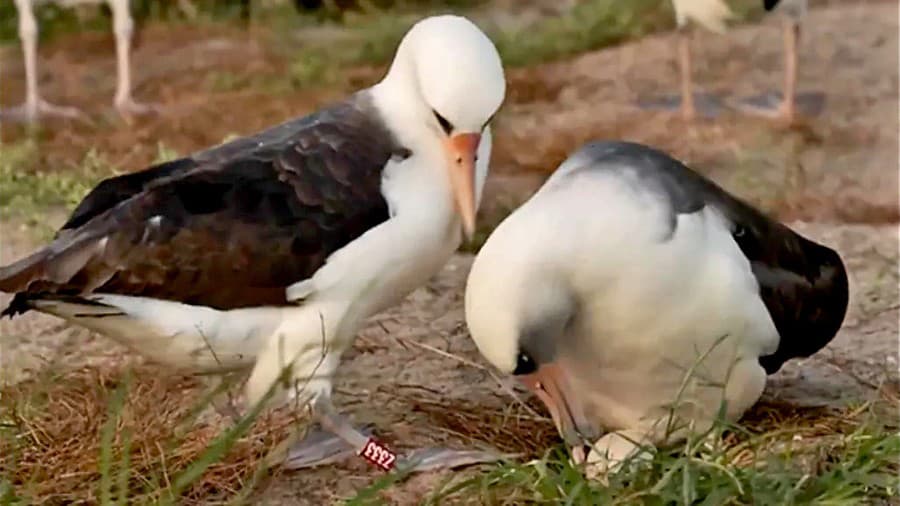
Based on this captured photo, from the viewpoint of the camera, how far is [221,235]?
3.31 m

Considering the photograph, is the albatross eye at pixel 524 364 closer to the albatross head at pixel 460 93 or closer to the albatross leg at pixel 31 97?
the albatross head at pixel 460 93

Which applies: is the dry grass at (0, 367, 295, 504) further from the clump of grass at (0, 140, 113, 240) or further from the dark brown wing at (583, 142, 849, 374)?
the clump of grass at (0, 140, 113, 240)

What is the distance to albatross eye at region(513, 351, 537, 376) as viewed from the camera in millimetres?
2996

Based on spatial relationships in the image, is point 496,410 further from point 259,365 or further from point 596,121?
point 596,121

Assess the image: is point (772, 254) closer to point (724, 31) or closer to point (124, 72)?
point (124, 72)

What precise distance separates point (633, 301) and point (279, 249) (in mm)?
718

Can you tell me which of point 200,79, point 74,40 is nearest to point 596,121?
point 200,79

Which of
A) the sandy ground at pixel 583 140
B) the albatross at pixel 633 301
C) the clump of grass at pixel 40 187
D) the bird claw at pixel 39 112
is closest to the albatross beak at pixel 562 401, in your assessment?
the albatross at pixel 633 301

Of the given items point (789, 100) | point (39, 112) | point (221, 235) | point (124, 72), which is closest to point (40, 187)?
point (39, 112)

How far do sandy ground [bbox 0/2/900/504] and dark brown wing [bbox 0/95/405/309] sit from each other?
0.43 m

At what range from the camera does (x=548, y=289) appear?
2.99 m

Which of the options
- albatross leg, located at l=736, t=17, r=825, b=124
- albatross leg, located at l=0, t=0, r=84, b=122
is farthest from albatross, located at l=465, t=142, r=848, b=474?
albatross leg, located at l=0, t=0, r=84, b=122

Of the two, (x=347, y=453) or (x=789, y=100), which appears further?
(x=789, y=100)

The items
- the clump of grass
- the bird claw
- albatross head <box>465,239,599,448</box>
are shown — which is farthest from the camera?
the bird claw
